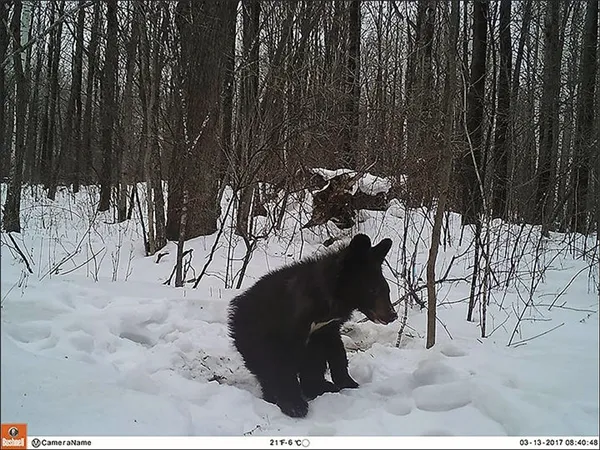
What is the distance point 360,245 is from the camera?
3.63 m

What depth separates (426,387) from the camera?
3.47 metres

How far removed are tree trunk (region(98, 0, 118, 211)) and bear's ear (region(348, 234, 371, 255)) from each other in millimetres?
6277

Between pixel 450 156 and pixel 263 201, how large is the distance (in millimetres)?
4837

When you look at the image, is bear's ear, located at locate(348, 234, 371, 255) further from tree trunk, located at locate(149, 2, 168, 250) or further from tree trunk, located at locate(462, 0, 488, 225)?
tree trunk, located at locate(149, 2, 168, 250)

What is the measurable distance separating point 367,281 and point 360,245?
353 millimetres

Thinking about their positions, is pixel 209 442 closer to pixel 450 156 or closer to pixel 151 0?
pixel 450 156

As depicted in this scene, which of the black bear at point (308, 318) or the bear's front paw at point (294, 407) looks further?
the black bear at point (308, 318)

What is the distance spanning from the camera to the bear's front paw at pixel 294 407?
11.2 ft

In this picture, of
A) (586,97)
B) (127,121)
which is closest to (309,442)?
(127,121)

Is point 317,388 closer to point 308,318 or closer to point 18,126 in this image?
point 308,318

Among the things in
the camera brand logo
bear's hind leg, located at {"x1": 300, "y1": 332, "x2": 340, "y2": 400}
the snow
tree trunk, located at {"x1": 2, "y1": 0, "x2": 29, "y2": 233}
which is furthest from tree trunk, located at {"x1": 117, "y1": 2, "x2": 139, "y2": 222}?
the camera brand logo

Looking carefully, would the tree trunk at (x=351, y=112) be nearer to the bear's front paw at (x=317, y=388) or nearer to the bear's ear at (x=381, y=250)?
the bear's ear at (x=381, y=250)

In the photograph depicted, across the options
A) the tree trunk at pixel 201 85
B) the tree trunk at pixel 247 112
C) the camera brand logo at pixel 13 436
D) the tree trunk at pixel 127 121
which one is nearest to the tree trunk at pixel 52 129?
the tree trunk at pixel 127 121

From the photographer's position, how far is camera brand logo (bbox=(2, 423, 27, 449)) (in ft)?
7.51
